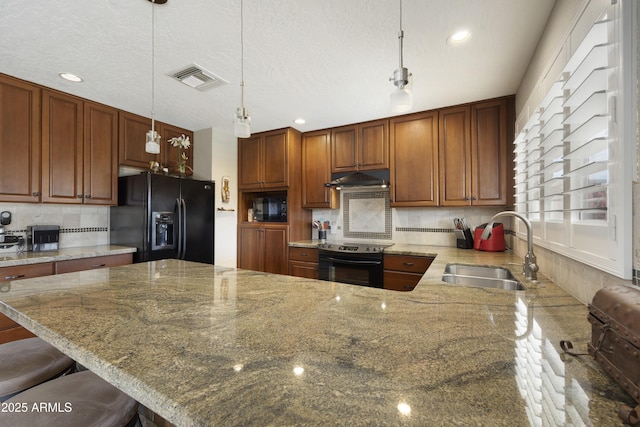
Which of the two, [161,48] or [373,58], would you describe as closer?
[161,48]

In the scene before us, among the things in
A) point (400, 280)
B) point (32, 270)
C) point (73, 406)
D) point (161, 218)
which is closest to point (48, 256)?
point (32, 270)

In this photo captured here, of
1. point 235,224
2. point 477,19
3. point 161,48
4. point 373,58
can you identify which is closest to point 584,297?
point 477,19

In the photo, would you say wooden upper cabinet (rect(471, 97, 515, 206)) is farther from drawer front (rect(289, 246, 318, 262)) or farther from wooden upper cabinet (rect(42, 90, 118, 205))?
wooden upper cabinet (rect(42, 90, 118, 205))

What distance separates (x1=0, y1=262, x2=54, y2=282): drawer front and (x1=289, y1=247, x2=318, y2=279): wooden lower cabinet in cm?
214

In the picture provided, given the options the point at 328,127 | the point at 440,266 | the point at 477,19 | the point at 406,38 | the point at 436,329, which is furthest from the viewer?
the point at 328,127

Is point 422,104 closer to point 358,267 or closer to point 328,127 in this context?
point 328,127

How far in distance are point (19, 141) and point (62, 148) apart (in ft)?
0.88

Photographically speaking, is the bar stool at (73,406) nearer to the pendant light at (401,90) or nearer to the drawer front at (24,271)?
the pendant light at (401,90)

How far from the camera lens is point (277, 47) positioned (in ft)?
5.84

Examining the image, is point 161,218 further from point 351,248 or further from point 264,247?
point 351,248

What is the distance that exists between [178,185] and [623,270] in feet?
10.6

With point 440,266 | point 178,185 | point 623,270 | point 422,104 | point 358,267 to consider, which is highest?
point 422,104

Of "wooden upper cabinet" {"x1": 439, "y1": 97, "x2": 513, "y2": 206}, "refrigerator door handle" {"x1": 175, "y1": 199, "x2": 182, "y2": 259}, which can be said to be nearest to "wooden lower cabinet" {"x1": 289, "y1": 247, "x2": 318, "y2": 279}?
"refrigerator door handle" {"x1": 175, "y1": 199, "x2": 182, "y2": 259}

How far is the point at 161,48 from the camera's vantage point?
1781mm
